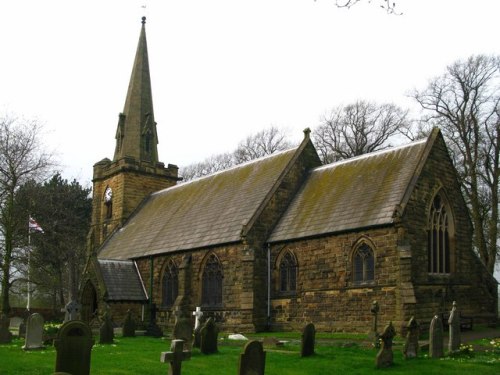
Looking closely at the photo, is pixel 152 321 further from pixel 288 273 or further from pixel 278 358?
pixel 278 358

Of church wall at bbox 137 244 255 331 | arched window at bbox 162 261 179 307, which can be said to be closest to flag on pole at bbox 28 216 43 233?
church wall at bbox 137 244 255 331

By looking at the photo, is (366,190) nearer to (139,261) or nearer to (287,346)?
(287,346)

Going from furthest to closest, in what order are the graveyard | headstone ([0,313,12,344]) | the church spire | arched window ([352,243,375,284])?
the church spire → arched window ([352,243,375,284]) → headstone ([0,313,12,344]) → the graveyard

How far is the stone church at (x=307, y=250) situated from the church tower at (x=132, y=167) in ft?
18.2

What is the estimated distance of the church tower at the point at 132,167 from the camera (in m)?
39.3

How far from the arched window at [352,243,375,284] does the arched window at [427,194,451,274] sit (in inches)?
83.5

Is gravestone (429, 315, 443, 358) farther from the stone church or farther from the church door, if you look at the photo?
the church door

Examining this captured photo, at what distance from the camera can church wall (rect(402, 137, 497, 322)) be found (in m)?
21.1

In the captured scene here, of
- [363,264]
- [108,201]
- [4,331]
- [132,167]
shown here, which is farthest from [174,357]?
[108,201]

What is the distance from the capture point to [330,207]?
2436 centimetres

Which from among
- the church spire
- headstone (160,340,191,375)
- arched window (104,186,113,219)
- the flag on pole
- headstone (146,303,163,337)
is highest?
the church spire

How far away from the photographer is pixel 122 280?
30.3 metres

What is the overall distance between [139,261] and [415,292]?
52.1 feet

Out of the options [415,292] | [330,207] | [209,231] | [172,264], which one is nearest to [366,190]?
[330,207]
